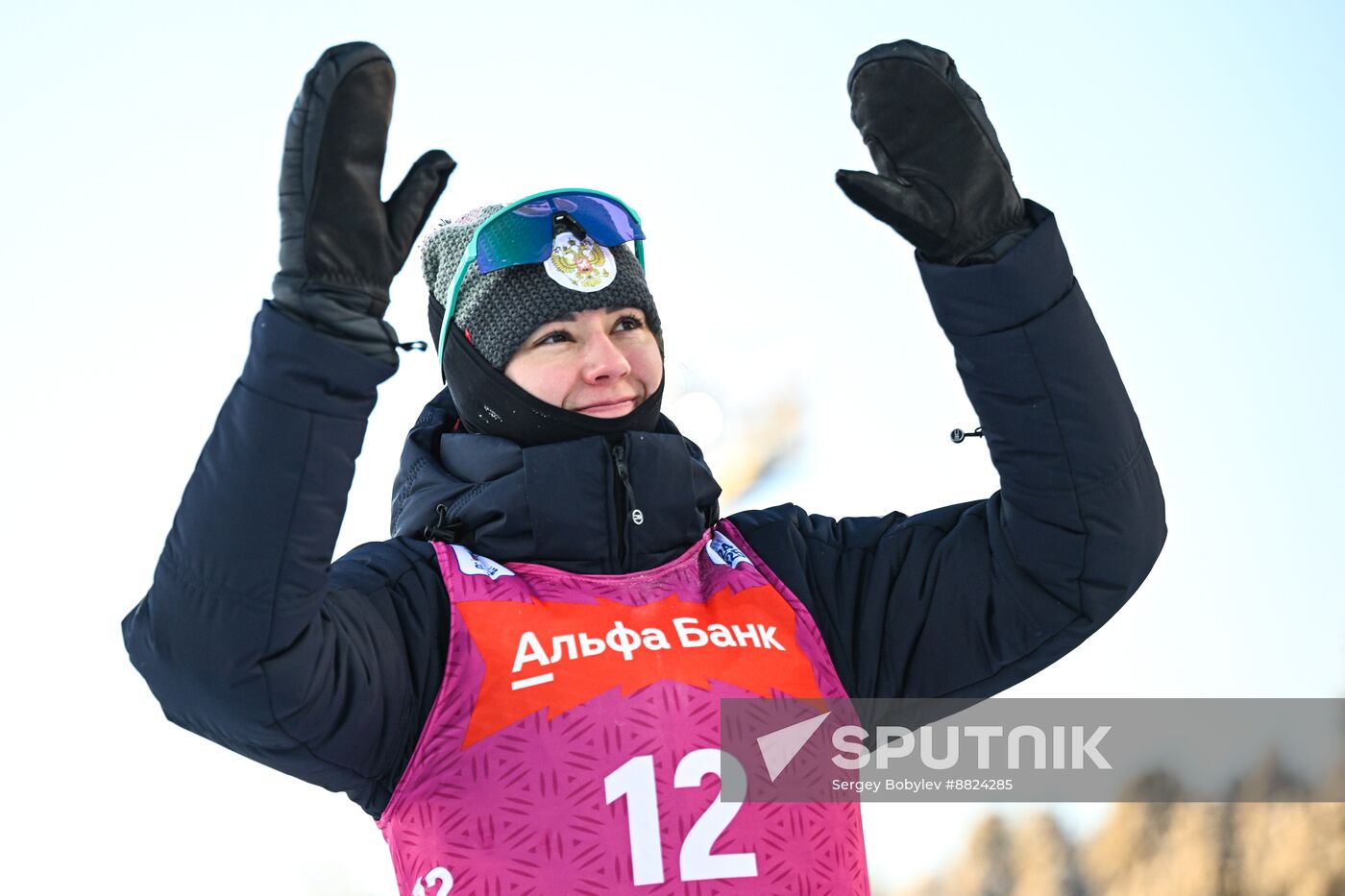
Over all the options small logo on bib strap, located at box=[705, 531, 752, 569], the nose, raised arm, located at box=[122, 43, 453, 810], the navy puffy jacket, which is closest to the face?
the nose

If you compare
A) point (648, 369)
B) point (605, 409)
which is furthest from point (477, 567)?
point (648, 369)

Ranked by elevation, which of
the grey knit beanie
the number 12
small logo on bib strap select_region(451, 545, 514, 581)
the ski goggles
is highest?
the ski goggles

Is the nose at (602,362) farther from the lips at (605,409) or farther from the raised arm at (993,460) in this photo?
the raised arm at (993,460)

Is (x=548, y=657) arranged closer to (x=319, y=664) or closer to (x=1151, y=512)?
(x=319, y=664)

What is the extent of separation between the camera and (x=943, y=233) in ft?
5.74

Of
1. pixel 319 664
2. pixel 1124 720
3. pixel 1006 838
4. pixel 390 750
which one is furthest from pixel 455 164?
pixel 1006 838

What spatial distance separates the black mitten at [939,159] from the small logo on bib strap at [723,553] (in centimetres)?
51

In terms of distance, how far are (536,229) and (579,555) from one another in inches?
21.4

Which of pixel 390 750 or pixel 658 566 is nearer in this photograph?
pixel 390 750

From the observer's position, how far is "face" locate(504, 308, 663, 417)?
6.68ft

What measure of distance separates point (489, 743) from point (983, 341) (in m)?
0.77

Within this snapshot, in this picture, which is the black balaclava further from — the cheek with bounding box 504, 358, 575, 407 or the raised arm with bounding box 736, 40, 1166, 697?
the raised arm with bounding box 736, 40, 1166, 697

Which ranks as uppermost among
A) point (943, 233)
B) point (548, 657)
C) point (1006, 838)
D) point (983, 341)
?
point (943, 233)

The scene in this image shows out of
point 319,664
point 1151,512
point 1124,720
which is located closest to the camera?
point 319,664
